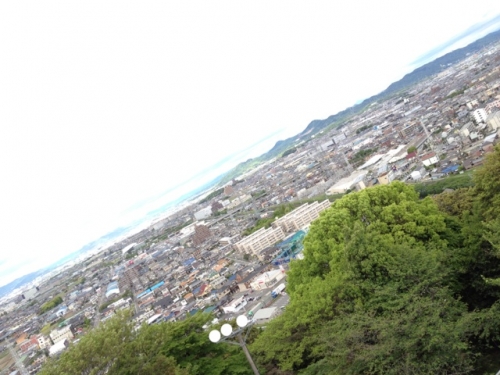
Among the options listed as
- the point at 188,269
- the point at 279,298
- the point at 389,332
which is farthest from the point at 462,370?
the point at 188,269

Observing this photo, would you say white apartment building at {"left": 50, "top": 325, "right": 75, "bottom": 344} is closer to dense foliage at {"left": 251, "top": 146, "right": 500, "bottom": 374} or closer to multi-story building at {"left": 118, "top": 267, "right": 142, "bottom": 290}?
multi-story building at {"left": 118, "top": 267, "right": 142, "bottom": 290}

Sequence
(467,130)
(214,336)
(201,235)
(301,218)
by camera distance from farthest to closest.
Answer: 1. (201,235)
2. (301,218)
3. (467,130)
4. (214,336)

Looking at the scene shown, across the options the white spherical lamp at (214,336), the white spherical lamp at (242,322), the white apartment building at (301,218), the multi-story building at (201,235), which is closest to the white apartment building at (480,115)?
the white apartment building at (301,218)

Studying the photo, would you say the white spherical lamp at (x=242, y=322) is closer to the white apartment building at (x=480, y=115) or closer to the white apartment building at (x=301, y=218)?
the white apartment building at (x=301, y=218)

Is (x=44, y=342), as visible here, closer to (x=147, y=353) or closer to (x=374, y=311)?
(x=147, y=353)

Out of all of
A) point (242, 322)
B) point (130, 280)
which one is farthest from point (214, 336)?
point (130, 280)

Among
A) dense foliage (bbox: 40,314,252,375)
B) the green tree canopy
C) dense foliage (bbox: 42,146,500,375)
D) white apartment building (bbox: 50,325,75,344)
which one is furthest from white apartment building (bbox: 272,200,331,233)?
dense foliage (bbox: 40,314,252,375)
